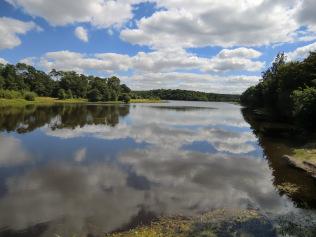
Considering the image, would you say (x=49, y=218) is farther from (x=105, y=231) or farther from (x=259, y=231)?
(x=259, y=231)

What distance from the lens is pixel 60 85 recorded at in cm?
14450

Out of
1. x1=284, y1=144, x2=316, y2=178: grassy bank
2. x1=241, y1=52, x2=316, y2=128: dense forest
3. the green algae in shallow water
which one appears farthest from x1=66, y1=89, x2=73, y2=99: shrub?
the green algae in shallow water

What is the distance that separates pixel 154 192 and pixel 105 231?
4.90m

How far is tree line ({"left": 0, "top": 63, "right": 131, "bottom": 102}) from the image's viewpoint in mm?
128788

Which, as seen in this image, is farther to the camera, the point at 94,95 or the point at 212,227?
the point at 94,95

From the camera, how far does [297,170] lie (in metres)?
21.2

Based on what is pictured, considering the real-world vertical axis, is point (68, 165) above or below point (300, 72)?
below

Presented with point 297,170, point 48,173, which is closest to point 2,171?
point 48,173

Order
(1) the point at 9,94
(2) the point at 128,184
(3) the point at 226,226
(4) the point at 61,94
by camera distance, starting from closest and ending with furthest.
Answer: (3) the point at 226,226, (2) the point at 128,184, (1) the point at 9,94, (4) the point at 61,94

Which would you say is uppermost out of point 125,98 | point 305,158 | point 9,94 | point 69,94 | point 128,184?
point 9,94

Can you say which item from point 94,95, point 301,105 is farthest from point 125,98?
point 301,105

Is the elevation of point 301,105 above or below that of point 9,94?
above

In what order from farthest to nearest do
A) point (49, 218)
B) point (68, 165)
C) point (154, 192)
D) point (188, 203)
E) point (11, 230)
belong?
point (68, 165), point (154, 192), point (188, 203), point (49, 218), point (11, 230)

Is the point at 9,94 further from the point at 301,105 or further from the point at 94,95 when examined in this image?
the point at 301,105
